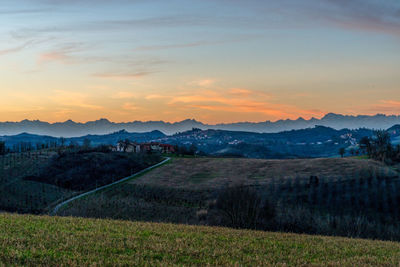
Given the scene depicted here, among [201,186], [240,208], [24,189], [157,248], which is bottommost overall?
[24,189]

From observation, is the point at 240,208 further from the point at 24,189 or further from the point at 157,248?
the point at 24,189

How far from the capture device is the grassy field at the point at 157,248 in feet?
50.4

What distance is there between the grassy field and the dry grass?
84.7 meters

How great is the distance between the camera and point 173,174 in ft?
469

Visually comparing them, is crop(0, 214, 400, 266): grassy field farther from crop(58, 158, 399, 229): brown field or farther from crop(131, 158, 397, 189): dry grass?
crop(131, 158, 397, 189): dry grass

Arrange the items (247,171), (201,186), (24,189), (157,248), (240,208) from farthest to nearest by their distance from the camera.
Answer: (247,171) → (24,189) → (201,186) → (240,208) → (157,248)

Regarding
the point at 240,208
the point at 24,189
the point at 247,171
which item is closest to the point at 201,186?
the point at 247,171

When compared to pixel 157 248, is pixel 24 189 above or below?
below

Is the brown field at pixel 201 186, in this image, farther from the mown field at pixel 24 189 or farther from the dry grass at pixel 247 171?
the mown field at pixel 24 189

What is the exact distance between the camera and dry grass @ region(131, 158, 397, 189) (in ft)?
380

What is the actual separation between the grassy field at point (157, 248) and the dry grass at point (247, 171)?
3333 inches

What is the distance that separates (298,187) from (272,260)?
88.9 meters

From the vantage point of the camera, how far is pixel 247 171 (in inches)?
5468

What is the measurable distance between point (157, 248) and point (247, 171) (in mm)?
123009
